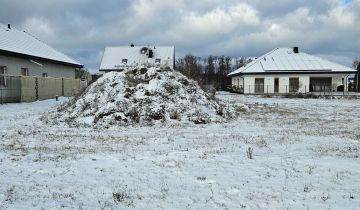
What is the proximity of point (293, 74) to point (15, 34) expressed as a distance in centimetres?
3454

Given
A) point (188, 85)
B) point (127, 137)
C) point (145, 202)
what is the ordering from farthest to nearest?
1. point (188, 85)
2. point (127, 137)
3. point (145, 202)

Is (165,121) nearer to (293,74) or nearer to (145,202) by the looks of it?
(145,202)

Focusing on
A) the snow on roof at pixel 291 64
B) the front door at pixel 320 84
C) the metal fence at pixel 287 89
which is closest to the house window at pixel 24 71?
the snow on roof at pixel 291 64

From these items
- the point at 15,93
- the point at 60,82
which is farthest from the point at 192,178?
the point at 60,82

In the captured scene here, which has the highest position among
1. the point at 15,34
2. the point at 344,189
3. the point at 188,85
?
the point at 15,34

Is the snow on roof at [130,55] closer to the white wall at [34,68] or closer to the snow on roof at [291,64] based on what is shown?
the snow on roof at [291,64]

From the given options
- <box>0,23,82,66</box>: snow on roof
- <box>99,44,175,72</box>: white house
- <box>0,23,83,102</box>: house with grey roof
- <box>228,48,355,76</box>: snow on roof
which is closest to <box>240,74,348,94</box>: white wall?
<box>228,48,355,76</box>: snow on roof

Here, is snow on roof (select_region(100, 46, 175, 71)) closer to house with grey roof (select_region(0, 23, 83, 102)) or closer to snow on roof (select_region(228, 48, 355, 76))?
snow on roof (select_region(228, 48, 355, 76))

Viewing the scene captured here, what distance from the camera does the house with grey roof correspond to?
27750 millimetres

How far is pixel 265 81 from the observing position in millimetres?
A: 55906

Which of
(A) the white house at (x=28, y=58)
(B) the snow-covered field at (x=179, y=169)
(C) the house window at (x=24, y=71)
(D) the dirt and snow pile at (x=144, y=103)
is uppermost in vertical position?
(A) the white house at (x=28, y=58)

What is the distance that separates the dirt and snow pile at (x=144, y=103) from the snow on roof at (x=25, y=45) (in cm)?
1224

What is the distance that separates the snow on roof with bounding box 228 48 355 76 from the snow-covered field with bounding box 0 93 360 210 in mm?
42323

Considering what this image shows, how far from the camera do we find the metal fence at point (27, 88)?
2735 centimetres
